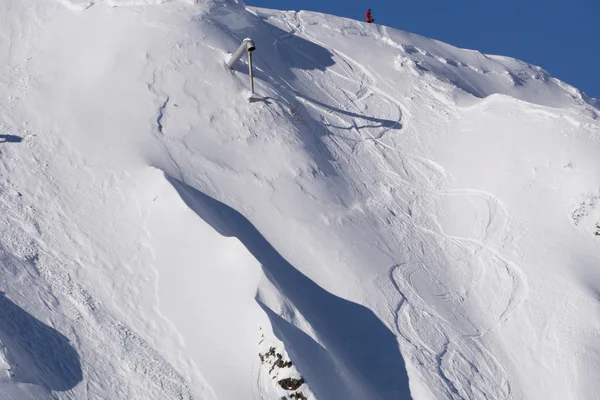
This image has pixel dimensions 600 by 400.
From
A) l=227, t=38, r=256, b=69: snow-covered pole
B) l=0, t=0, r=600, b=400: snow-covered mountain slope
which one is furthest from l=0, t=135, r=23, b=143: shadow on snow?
l=227, t=38, r=256, b=69: snow-covered pole

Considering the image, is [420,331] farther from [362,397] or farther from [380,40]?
[380,40]

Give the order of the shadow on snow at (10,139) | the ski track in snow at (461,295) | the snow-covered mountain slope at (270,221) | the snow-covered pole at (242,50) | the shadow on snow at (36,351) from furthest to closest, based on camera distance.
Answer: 1. the snow-covered pole at (242,50)
2. the shadow on snow at (10,139)
3. the ski track in snow at (461,295)
4. the snow-covered mountain slope at (270,221)
5. the shadow on snow at (36,351)

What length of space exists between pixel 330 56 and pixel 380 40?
6.96 ft

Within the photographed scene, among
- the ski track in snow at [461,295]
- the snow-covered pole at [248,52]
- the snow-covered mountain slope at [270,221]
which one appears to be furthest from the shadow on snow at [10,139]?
the ski track in snow at [461,295]

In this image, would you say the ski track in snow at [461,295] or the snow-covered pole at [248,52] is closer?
the ski track in snow at [461,295]

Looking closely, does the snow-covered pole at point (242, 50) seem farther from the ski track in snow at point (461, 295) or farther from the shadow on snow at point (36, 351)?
the shadow on snow at point (36, 351)

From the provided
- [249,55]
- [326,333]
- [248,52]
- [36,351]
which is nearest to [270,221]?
[326,333]

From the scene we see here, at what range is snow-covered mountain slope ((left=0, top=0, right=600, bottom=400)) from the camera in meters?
16.0

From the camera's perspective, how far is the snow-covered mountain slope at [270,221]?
16.0 metres

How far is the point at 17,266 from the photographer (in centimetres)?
1655

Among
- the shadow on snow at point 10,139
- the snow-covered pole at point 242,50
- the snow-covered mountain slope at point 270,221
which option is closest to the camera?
the snow-covered mountain slope at point 270,221

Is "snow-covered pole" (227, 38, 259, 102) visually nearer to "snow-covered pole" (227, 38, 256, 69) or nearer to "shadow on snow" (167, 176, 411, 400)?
"snow-covered pole" (227, 38, 256, 69)

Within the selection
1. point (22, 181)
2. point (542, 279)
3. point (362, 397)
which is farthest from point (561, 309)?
point (22, 181)

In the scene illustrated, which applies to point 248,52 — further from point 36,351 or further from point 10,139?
point 36,351
